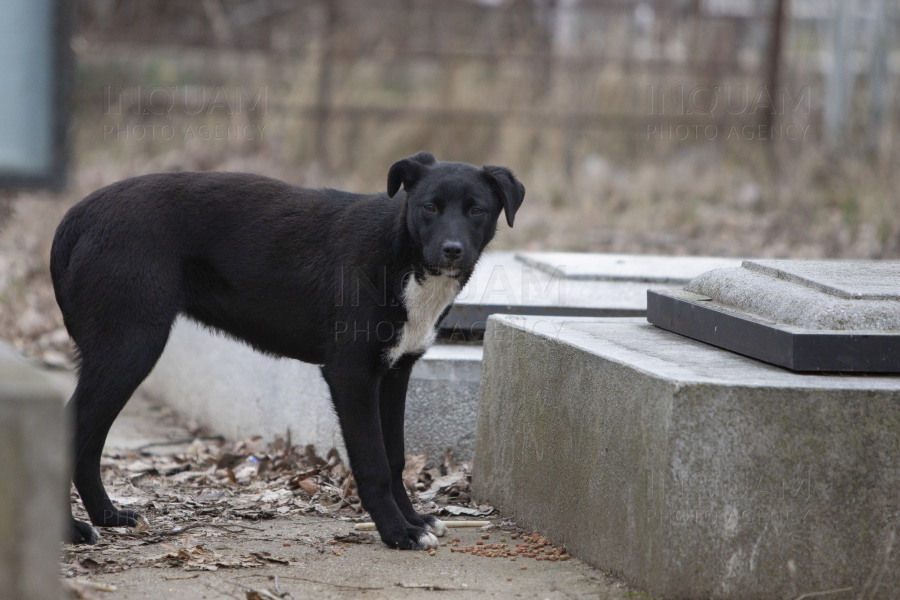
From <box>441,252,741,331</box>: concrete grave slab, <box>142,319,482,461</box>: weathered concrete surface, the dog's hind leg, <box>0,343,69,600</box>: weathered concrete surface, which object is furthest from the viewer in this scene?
<box>441,252,741,331</box>: concrete grave slab

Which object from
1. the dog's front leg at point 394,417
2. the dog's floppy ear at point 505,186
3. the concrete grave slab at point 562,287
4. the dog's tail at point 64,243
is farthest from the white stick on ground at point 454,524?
the dog's tail at point 64,243

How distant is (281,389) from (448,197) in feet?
5.76

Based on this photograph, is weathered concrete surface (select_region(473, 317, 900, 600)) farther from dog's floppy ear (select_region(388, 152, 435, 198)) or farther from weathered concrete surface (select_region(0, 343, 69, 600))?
weathered concrete surface (select_region(0, 343, 69, 600))

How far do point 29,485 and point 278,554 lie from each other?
157 cm

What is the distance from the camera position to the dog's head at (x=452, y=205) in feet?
11.6

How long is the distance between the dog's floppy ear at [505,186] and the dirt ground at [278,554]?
1.27 meters

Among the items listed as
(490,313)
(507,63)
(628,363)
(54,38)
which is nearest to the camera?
(54,38)

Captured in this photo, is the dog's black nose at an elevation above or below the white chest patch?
above

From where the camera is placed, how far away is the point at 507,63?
39.4 ft

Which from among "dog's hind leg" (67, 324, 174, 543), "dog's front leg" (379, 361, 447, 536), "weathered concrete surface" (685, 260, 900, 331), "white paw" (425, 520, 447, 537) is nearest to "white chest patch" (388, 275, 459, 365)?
"dog's front leg" (379, 361, 447, 536)

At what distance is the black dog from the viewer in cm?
349

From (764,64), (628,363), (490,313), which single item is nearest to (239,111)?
(764,64)

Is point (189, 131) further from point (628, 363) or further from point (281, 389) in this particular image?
point (628, 363)

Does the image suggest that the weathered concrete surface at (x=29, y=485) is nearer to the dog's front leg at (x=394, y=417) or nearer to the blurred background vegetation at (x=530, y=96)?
the dog's front leg at (x=394, y=417)
